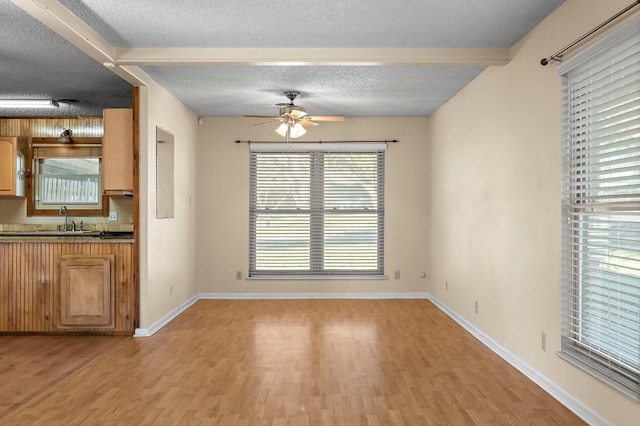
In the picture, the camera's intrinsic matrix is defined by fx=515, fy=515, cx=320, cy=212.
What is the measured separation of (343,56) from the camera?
14.9 feet

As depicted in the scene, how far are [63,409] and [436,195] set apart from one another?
536 centimetres

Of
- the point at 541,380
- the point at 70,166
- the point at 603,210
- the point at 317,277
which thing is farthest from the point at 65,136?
the point at 603,210

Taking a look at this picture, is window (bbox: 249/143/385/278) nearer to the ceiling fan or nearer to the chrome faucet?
the ceiling fan

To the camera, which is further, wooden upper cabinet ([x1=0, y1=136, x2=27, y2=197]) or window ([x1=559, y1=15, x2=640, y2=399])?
wooden upper cabinet ([x1=0, y1=136, x2=27, y2=197])

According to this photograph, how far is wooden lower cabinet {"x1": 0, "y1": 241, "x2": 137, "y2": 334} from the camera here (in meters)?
5.23

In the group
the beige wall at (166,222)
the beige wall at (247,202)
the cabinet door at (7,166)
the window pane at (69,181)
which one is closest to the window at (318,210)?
the beige wall at (247,202)

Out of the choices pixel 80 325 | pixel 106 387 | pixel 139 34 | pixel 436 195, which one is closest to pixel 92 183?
pixel 80 325

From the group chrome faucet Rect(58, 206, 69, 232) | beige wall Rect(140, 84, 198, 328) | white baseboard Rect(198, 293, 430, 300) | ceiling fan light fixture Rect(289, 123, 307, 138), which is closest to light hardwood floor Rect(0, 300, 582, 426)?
beige wall Rect(140, 84, 198, 328)

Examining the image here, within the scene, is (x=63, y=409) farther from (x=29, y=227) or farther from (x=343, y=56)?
(x=29, y=227)

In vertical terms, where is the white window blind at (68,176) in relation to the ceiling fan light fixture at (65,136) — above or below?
below

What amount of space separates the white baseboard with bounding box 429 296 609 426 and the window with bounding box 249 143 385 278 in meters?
2.27

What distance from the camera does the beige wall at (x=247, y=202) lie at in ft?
25.1

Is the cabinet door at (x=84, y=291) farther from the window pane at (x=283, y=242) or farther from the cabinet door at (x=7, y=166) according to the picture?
the window pane at (x=283, y=242)

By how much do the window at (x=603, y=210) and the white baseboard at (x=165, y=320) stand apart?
3.91 meters
